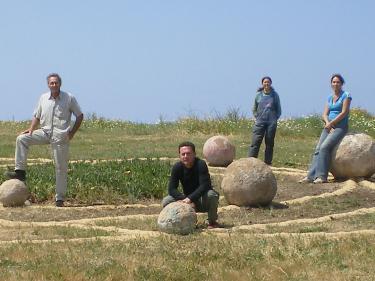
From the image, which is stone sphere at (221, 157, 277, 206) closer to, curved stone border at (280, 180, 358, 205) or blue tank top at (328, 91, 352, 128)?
curved stone border at (280, 180, 358, 205)

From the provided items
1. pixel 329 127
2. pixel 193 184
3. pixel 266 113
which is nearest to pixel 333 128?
pixel 329 127

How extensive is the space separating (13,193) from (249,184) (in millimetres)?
3671

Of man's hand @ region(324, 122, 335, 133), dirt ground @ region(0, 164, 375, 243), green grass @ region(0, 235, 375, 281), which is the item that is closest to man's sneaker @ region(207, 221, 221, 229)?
dirt ground @ region(0, 164, 375, 243)

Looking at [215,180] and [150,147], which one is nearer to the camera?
[215,180]

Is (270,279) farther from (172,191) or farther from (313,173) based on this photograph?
(313,173)

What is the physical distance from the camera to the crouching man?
391 inches

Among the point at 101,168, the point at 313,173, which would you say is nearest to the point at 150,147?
→ the point at 101,168

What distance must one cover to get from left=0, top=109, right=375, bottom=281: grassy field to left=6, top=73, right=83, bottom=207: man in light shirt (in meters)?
0.64

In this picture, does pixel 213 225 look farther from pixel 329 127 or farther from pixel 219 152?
pixel 219 152

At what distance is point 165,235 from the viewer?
359 inches

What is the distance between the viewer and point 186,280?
22.9ft

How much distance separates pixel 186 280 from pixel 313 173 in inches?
315

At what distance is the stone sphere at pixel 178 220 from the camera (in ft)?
30.5

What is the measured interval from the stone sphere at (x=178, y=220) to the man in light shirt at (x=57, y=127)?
11.2 ft
